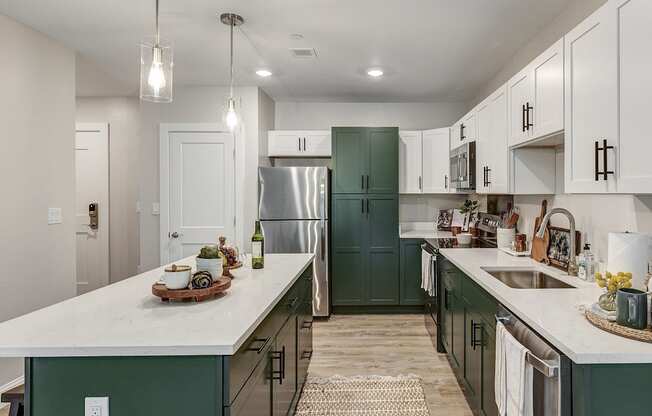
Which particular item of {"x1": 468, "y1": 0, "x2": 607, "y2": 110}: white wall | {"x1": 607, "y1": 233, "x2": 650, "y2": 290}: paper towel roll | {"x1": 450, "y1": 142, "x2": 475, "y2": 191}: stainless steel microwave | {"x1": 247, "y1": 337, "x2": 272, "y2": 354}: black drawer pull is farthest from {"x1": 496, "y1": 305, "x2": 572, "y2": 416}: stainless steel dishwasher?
{"x1": 450, "y1": 142, "x2": 475, "y2": 191}: stainless steel microwave

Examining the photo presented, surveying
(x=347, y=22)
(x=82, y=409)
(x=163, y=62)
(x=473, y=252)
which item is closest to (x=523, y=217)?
(x=473, y=252)

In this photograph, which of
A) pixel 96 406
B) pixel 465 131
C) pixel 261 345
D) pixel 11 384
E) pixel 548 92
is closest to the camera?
pixel 96 406

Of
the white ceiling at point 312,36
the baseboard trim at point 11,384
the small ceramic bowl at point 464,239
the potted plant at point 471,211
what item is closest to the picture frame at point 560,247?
the small ceramic bowl at point 464,239

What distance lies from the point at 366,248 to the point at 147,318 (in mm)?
3405

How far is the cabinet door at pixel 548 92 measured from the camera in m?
2.12

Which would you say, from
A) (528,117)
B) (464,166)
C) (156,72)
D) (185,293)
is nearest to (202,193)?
(156,72)

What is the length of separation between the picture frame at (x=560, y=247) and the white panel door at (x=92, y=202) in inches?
198

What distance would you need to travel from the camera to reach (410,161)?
16.2 feet

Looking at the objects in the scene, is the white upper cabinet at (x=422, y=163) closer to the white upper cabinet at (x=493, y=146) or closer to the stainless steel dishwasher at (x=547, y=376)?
the white upper cabinet at (x=493, y=146)

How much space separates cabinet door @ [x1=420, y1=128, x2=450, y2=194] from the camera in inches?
189

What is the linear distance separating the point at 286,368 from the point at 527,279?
1.55 meters

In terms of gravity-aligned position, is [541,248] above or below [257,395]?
above

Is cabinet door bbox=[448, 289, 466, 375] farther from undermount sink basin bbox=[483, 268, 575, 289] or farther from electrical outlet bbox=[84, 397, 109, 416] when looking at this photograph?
electrical outlet bbox=[84, 397, 109, 416]

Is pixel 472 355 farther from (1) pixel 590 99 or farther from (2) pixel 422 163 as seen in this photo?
(2) pixel 422 163
